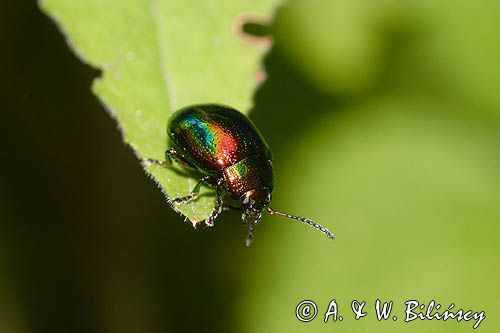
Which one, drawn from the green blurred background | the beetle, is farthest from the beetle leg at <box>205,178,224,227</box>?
the green blurred background

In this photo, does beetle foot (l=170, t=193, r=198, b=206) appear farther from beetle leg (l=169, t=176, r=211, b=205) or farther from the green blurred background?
→ the green blurred background

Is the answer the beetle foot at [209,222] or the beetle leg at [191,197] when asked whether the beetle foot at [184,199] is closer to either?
the beetle leg at [191,197]

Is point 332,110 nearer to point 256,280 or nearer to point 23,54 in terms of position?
point 256,280

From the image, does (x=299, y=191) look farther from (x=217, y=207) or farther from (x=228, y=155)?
(x=217, y=207)

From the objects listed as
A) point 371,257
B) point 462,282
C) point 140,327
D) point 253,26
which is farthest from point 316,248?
point 253,26

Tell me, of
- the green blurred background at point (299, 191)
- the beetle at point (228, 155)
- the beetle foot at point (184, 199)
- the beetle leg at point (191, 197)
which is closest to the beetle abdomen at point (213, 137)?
the beetle at point (228, 155)
